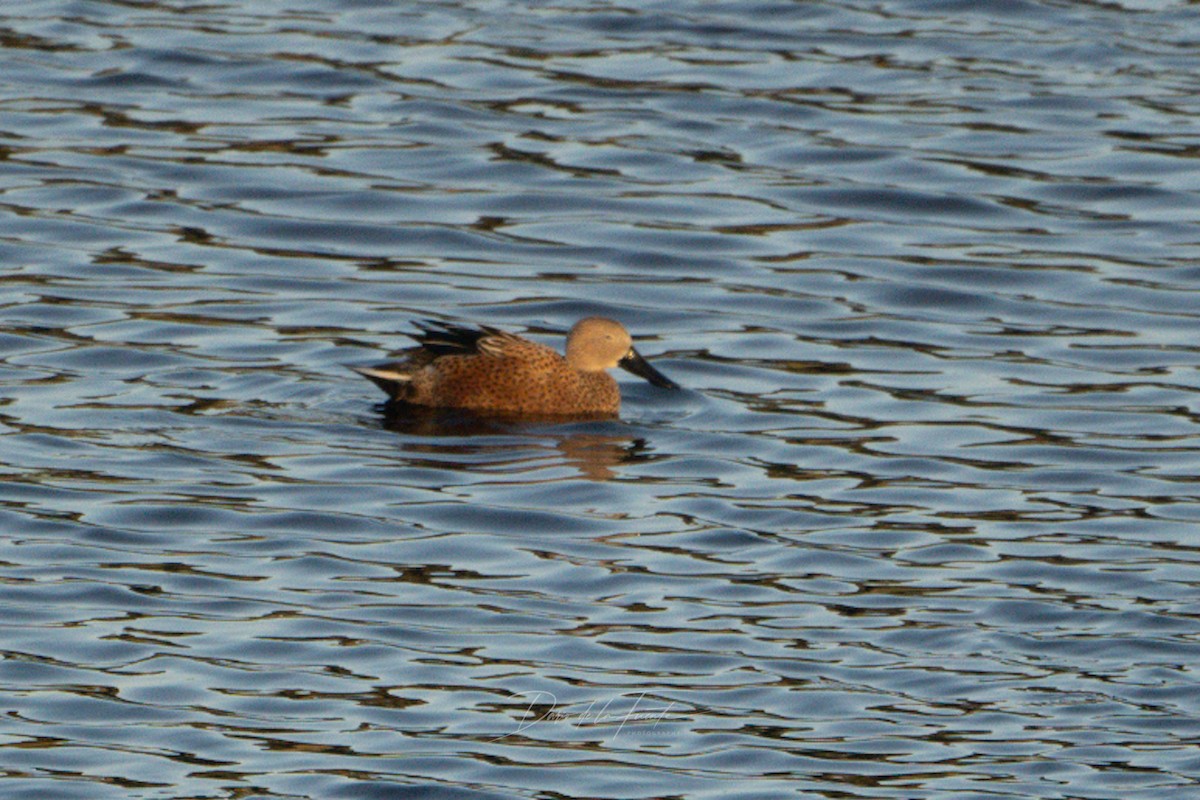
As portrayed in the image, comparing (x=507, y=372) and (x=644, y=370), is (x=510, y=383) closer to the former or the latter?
(x=507, y=372)

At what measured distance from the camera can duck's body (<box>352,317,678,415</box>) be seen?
11633 mm

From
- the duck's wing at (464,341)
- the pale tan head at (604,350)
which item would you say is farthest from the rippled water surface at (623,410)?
the duck's wing at (464,341)

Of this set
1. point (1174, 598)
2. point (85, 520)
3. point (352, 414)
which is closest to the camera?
point (1174, 598)

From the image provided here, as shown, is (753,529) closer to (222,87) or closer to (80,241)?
(80,241)

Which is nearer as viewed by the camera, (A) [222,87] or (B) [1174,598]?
(B) [1174,598]

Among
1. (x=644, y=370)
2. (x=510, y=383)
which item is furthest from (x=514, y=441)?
(x=644, y=370)

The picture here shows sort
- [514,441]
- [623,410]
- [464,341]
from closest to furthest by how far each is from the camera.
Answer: [514,441], [464,341], [623,410]

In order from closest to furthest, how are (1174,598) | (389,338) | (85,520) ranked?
(1174,598)
(85,520)
(389,338)

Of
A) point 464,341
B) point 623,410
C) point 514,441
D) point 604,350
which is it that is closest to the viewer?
point 514,441

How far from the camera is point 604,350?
11852 mm

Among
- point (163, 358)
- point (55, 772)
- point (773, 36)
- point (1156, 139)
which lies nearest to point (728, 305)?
point (163, 358)

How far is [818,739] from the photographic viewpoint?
7379 millimetres

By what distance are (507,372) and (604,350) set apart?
0.48m

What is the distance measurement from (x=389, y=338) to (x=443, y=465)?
189cm
